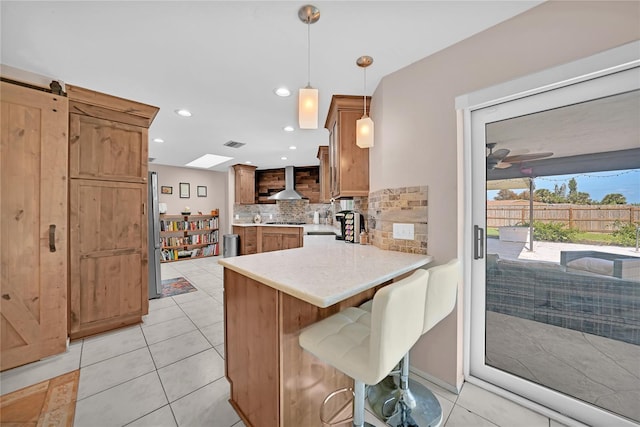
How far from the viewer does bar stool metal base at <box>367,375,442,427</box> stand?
1351mm

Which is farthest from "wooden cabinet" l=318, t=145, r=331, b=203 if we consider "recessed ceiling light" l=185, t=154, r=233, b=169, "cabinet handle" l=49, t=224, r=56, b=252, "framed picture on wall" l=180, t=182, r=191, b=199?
"framed picture on wall" l=180, t=182, r=191, b=199

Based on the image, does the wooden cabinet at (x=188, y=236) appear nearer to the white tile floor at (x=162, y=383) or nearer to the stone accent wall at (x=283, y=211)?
the stone accent wall at (x=283, y=211)

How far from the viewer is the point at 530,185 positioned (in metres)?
1.48

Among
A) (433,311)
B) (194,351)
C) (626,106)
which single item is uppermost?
(626,106)

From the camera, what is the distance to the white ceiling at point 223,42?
131 centimetres

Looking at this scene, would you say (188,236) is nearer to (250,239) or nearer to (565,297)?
(250,239)

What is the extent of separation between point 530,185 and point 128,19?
2.69m

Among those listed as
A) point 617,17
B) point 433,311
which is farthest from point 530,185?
point 433,311

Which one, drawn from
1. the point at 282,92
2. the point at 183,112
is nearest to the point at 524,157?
the point at 282,92

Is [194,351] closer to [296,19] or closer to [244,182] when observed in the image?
[296,19]

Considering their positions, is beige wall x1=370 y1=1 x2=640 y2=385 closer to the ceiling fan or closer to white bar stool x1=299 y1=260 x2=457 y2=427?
the ceiling fan

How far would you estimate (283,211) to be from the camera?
6.16m

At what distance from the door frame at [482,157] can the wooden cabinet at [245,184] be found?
5.08 meters

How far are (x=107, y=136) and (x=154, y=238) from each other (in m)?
1.45
